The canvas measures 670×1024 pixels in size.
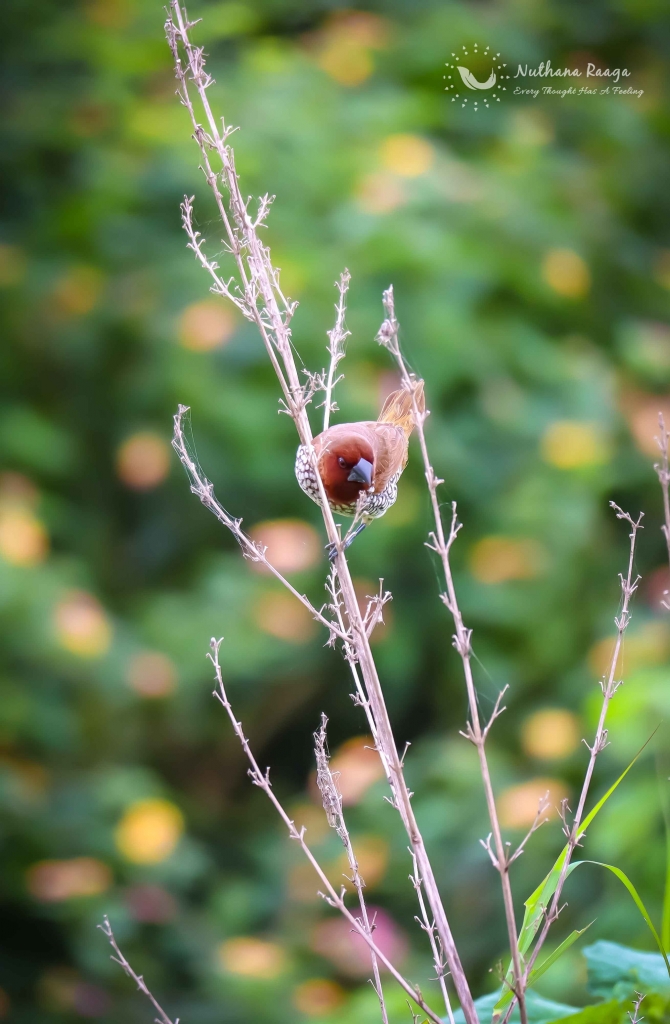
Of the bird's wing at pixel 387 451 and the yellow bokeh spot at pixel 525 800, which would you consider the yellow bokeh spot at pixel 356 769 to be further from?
the bird's wing at pixel 387 451

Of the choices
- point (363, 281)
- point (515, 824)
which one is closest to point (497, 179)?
point (363, 281)

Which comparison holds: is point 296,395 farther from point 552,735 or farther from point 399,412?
point 552,735

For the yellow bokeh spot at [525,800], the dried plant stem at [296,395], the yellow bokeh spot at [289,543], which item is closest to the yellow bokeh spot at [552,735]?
the yellow bokeh spot at [525,800]

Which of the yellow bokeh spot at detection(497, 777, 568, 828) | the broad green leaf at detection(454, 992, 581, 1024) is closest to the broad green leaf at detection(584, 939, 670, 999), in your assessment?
the broad green leaf at detection(454, 992, 581, 1024)

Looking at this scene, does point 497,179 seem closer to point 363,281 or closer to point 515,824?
point 363,281

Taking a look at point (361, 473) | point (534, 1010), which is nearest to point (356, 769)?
point (534, 1010)

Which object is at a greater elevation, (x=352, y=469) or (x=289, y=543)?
(x=289, y=543)
